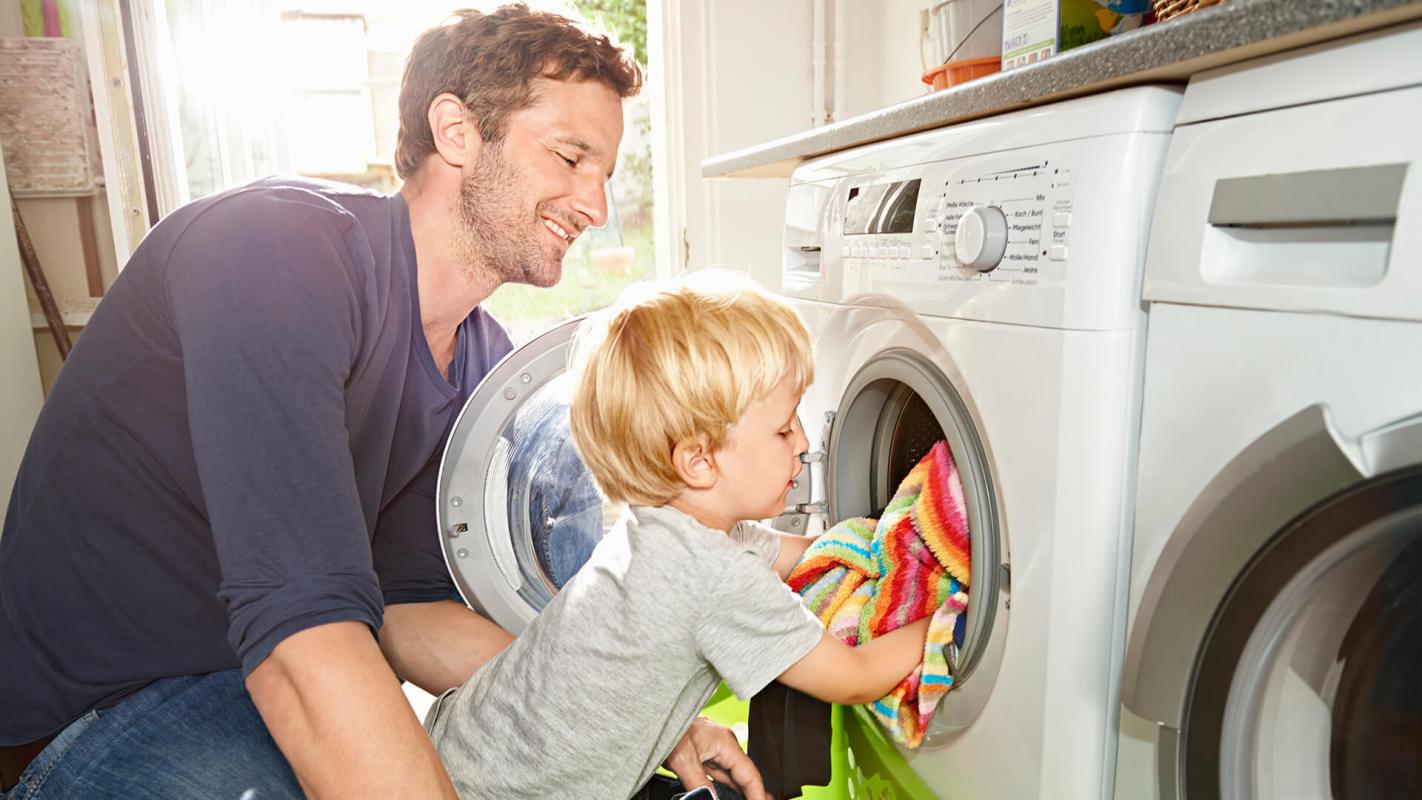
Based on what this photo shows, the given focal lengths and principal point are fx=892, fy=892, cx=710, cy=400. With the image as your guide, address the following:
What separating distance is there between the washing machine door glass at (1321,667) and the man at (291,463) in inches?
26.1

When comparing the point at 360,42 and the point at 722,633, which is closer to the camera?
the point at 722,633

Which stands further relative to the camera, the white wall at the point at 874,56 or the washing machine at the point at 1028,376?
the white wall at the point at 874,56

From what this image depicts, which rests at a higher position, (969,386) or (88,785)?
(969,386)

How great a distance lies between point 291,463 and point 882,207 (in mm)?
697

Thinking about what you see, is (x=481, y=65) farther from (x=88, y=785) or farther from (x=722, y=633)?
(x=88, y=785)

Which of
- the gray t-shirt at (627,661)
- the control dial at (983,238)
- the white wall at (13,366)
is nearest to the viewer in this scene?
the control dial at (983,238)

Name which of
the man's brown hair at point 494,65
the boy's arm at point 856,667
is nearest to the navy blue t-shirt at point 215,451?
the man's brown hair at point 494,65

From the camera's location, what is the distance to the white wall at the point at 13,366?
216 cm

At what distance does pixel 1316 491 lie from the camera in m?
0.55

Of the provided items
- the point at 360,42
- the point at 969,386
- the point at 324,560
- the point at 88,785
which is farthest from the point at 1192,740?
the point at 360,42

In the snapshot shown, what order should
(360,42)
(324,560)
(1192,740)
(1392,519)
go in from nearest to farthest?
(1392,519) → (1192,740) → (324,560) → (360,42)

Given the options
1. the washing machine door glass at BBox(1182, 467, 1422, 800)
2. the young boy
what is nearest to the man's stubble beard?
the young boy

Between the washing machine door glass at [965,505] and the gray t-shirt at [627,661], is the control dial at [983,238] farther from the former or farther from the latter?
the gray t-shirt at [627,661]

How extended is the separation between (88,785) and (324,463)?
20.2 inches
